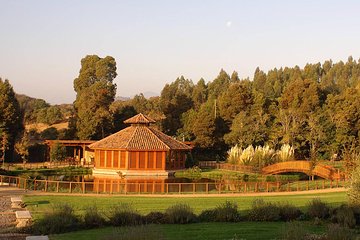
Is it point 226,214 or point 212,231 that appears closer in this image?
point 212,231

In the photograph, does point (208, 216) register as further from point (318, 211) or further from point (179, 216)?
point (318, 211)

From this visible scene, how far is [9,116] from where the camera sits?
47.4 metres

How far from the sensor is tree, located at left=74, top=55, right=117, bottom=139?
4988 cm

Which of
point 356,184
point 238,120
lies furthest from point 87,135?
point 356,184

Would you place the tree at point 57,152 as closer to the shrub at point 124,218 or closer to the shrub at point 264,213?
the shrub at point 124,218

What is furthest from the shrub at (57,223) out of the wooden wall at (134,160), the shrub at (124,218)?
the wooden wall at (134,160)

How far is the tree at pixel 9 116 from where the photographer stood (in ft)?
153

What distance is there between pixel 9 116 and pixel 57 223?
3648 centimetres

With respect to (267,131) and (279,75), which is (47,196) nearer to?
(267,131)

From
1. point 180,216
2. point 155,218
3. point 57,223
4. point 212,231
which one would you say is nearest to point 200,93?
point 180,216

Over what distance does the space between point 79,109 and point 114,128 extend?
163 inches

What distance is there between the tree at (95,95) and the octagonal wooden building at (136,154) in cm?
956

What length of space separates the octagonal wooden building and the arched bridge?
764 centimetres

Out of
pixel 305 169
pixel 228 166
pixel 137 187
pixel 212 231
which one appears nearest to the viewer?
pixel 212 231
